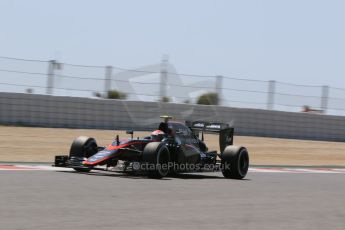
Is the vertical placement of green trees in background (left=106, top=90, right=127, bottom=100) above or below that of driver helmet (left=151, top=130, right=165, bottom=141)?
above

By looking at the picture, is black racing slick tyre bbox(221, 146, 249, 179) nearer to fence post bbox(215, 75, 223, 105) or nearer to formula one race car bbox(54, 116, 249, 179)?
formula one race car bbox(54, 116, 249, 179)

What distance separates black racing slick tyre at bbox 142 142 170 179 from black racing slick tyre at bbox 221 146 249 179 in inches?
62.2

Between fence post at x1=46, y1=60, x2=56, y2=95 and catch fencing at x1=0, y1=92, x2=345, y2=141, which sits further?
fence post at x1=46, y1=60, x2=56, y2=95

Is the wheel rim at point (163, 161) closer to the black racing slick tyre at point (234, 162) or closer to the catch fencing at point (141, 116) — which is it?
the black racing slick tyre at point (234, 162)

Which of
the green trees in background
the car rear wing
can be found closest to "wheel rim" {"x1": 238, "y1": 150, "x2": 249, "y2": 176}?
the car rear wing

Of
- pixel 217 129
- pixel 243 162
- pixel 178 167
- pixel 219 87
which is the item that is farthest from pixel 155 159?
pixel 219 87

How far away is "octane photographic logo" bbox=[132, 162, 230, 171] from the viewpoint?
12.6m

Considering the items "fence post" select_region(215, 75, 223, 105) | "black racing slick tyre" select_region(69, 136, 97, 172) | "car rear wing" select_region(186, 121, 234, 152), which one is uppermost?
"fence post" select_region(215, 75, 223, 105)

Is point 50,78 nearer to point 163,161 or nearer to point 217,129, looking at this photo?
point 217,129

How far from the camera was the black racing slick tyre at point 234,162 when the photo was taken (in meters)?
14.0

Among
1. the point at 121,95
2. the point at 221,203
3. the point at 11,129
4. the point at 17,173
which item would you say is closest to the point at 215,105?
the point at 121,95

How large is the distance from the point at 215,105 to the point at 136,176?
1295cm

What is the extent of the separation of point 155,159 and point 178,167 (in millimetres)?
1011

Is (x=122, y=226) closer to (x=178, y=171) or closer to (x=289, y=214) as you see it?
(x=289, y=214)
